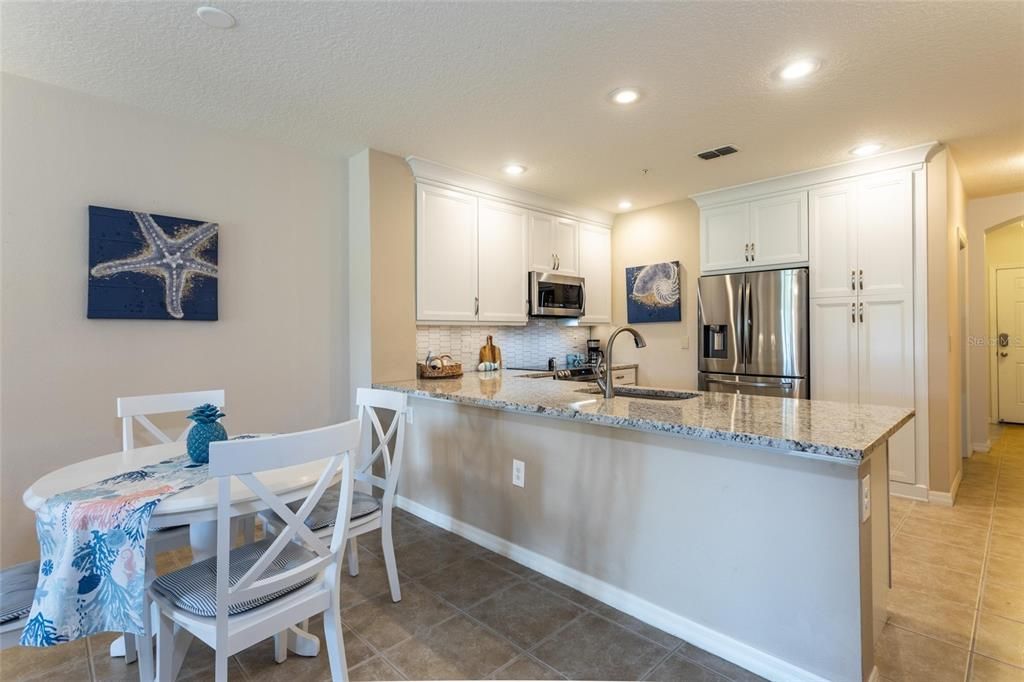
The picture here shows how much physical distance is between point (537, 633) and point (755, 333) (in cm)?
300

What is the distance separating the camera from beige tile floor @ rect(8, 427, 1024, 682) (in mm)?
1705

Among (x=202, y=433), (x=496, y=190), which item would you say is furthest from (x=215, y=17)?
(x=496, y=190)

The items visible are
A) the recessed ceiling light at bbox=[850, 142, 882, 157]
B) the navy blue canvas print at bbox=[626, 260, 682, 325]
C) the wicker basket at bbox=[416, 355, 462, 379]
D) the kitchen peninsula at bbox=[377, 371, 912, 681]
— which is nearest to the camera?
the kitchen peninsula at bbox=[377, 371, 912, 681]

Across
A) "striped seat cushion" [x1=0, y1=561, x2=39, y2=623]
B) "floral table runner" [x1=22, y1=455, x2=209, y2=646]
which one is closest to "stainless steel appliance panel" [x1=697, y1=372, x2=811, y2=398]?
"floral table runner" [x1=22, y1=455, x2=209, y2=646]

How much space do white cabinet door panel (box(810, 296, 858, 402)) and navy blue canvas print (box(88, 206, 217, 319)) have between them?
4.15 meters

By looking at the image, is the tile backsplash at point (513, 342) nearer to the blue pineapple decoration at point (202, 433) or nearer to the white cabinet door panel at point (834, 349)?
the blue pineapple decoration at point (202, 433)

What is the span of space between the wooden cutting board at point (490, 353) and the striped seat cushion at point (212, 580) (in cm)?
258

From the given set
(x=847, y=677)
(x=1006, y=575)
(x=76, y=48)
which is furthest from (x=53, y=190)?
(x=1006, y=575)

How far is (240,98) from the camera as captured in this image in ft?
8.07

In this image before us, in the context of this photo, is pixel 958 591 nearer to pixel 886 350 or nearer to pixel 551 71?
pixel 886 350

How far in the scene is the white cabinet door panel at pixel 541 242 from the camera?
13.8ft

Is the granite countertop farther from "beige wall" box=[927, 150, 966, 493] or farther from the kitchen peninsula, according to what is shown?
"beige wall" box=[927, 150, 966, 493]

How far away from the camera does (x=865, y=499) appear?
1.52 meters

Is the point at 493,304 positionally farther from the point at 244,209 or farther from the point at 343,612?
the point at 343,612
